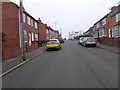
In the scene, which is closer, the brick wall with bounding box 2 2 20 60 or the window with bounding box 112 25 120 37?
the brick wall with bounding box 2 2 20 60

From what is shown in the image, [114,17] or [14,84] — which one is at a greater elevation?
[114,17]

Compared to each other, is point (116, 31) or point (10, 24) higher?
point (10, 24)

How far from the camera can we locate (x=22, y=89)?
460 centimetres

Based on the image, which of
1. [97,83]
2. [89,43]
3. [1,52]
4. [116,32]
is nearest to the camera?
[97,83]

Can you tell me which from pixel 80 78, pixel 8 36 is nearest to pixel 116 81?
pixel 80 78

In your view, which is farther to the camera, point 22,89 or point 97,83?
point 97,83

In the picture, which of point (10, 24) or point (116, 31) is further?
point (116, 31)

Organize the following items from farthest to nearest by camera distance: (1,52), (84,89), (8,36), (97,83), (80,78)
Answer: (8,36)
(1,52)
(80,78)
(97,83)
(84,89)

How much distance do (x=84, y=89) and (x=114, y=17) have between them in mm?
24393

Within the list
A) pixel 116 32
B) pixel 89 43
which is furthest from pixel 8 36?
pixel 116 32

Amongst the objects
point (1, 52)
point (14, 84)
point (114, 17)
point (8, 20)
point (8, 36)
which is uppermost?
point (114, 17)

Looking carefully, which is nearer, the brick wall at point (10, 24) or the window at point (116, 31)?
the brick wall at point (10, 24)

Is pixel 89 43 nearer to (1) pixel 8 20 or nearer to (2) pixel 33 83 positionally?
(1) pixel 8 20

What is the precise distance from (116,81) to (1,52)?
858 centimetres
